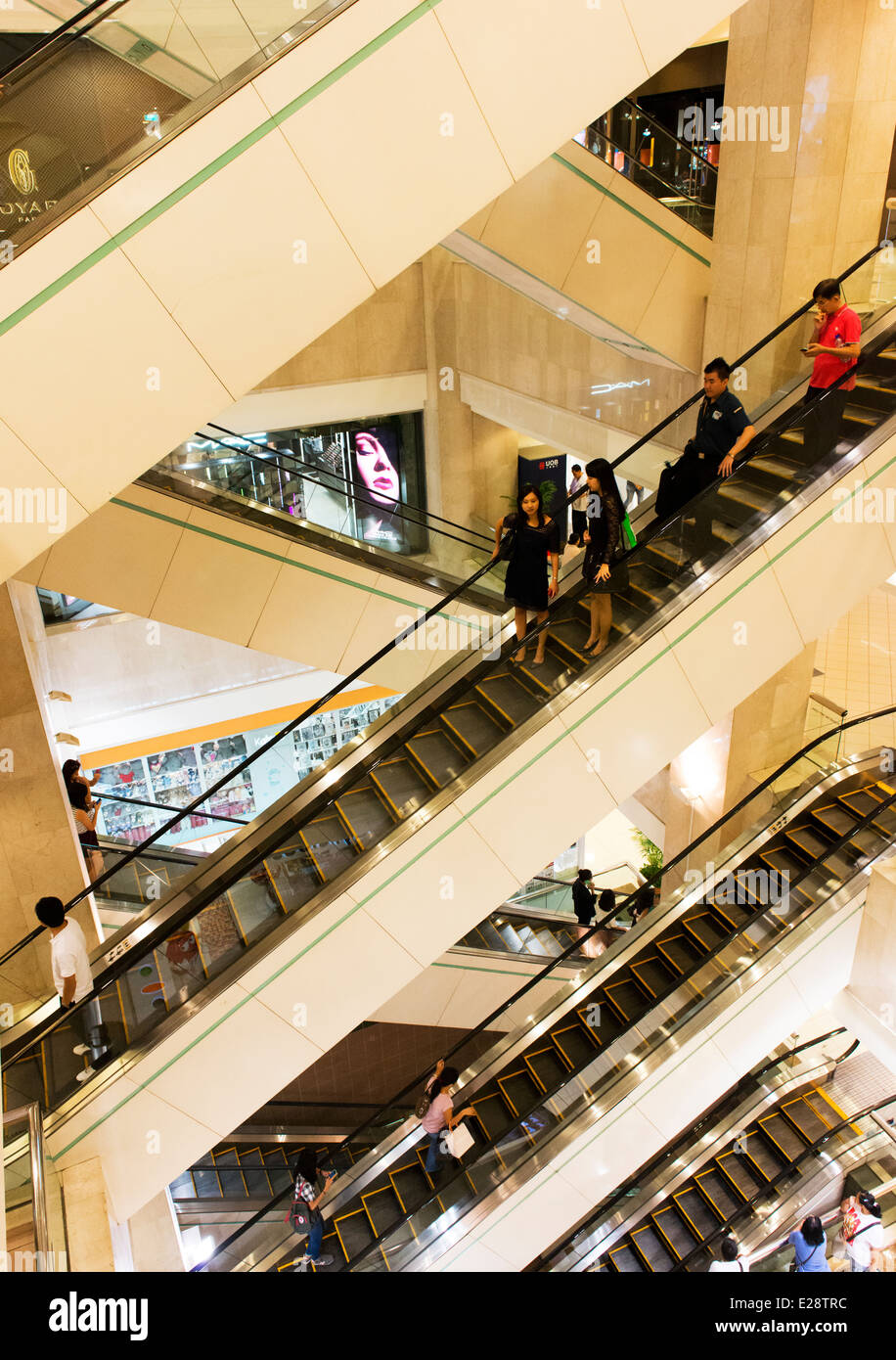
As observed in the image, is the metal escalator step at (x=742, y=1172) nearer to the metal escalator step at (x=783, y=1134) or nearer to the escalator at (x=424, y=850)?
the metal escalator step at (x=783, y=1134)

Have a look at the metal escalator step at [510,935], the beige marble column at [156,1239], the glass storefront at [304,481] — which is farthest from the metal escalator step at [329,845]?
the metal escalator step at [510,935]

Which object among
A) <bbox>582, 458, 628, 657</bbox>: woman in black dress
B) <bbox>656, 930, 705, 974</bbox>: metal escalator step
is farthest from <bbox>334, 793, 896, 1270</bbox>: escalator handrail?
<bbox>582, 458, 628, 657</bbox>: woman in black dress

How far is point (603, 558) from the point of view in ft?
21.8

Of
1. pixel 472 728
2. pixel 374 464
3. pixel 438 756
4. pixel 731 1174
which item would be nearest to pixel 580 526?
pixel 472 728

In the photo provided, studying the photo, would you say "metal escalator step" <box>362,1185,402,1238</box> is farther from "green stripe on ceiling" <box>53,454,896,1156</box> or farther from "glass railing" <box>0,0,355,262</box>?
"glass railing" <box>0,0,355,262</box>

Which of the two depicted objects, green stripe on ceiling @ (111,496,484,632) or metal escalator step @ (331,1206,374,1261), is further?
green stripe on ceiling @ (111,496,484,632)

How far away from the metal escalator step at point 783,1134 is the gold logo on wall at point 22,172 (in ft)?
37.0

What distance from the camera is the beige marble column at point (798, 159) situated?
814 cm

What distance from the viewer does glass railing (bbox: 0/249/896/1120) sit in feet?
20.7

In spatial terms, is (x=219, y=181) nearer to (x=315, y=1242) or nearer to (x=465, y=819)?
(x=465, y=819)

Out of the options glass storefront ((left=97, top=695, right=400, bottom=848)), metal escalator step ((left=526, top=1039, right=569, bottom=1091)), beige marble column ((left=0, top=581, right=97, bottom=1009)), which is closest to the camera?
beige marble column ((left=0, top=581, right=97, bottom=1009))

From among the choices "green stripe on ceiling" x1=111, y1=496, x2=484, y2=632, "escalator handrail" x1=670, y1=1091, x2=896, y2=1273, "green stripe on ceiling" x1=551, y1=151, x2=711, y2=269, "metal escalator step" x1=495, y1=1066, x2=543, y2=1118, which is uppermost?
"green stripe on ceiling" x1=111, y1=496, x2=484, y2=632

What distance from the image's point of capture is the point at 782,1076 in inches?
412

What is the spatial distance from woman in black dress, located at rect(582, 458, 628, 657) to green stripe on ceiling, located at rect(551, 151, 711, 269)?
4.36m
